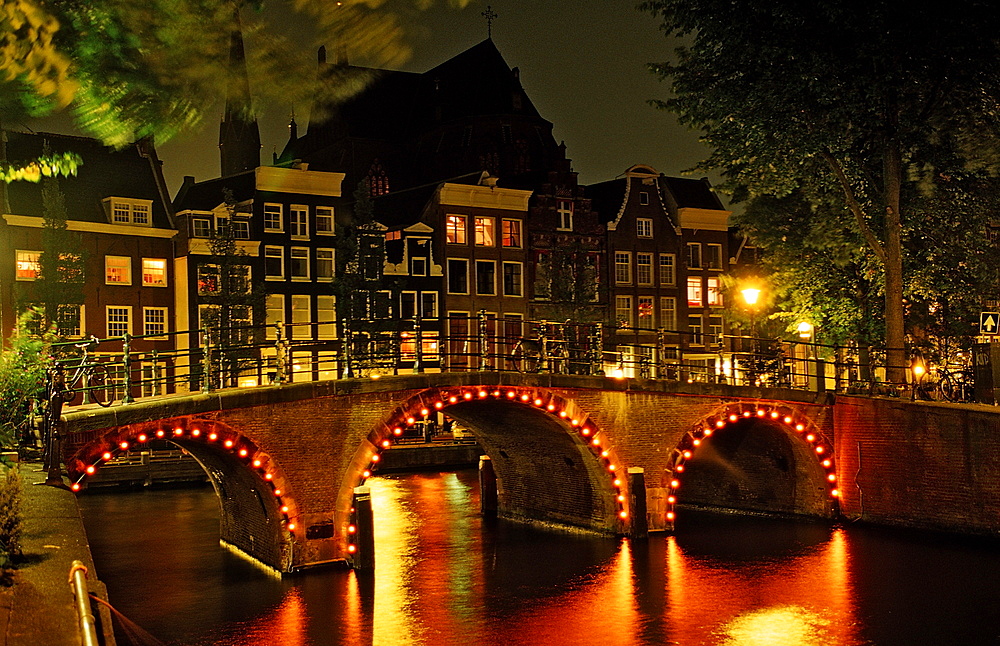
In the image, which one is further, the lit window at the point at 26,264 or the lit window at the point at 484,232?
the lit window at the point at 484,232

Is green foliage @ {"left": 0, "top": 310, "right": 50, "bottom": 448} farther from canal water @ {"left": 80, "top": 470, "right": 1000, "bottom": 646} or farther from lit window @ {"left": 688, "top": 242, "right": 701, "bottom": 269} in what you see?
lit window @ {"left": 688, "top": 242, "right": 701, "bottom": 269}

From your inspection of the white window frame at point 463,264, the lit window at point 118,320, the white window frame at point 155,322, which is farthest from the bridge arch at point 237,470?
the white window frame at point 463,264

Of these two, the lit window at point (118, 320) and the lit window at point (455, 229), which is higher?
the lit window at point (455, 229)

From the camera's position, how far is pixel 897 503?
78.0ft

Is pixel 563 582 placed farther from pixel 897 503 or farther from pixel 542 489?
pixel 897 503

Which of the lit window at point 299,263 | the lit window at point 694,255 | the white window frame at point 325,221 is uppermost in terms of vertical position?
the white window frame at point 325,221

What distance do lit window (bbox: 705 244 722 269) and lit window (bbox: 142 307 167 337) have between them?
27.3 metres

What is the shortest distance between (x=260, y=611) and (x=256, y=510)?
3.98 meters

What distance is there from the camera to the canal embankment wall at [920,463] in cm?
2194

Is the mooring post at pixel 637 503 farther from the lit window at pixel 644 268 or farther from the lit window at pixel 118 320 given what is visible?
the lit window at pixel 644 268

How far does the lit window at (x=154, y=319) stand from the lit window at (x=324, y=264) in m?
6.44

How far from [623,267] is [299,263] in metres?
16.3

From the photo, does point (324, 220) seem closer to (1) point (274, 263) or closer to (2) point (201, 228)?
(1) point (274, 263)

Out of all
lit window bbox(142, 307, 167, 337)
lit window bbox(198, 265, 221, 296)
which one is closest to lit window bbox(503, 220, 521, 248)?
lit window bbox(198, 265, 221, 296)
